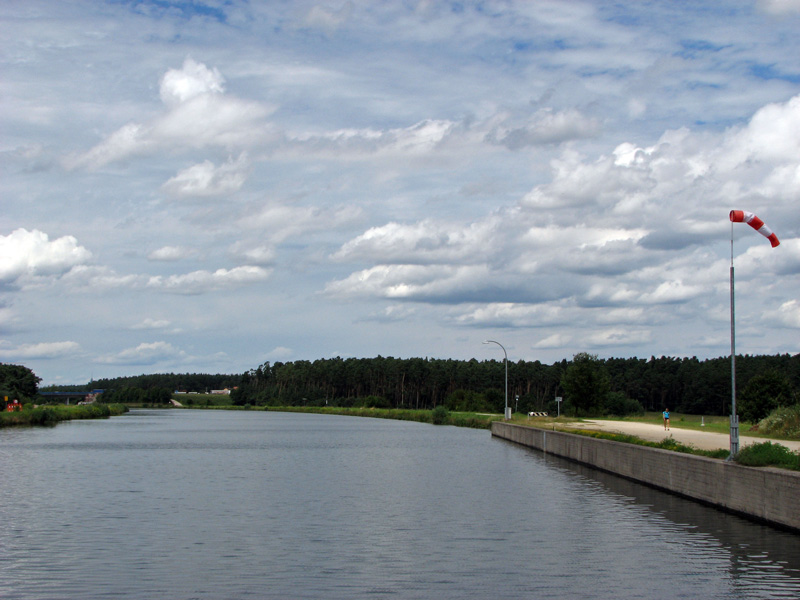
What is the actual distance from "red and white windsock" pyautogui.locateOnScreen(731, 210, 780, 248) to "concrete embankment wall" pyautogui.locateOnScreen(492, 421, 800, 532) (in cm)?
673

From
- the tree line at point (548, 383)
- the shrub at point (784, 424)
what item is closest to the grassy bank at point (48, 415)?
the tree line at point (548, 383)

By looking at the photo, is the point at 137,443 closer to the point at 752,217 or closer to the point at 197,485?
the point at 197,485

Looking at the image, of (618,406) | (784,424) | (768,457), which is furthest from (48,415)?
(768,457)

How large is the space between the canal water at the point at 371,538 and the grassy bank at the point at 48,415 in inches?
2164

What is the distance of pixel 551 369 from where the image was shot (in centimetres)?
17700

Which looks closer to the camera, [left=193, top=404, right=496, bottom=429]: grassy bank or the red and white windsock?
the red and white windsock

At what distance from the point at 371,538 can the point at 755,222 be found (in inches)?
565

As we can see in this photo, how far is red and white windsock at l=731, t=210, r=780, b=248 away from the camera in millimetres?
24500

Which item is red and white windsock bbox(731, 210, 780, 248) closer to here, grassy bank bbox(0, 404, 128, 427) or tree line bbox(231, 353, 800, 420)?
grassy bank bbox(0, 404, 128, 427)

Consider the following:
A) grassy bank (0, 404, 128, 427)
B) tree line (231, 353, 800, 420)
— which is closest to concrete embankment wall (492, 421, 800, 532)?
grassy bank (0, 404, 128, 427)

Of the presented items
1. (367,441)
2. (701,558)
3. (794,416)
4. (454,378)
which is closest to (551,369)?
(454,378)

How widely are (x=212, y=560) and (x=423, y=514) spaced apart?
869 cm

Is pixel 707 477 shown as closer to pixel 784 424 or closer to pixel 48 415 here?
pixel 784 424

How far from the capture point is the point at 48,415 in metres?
99.4
